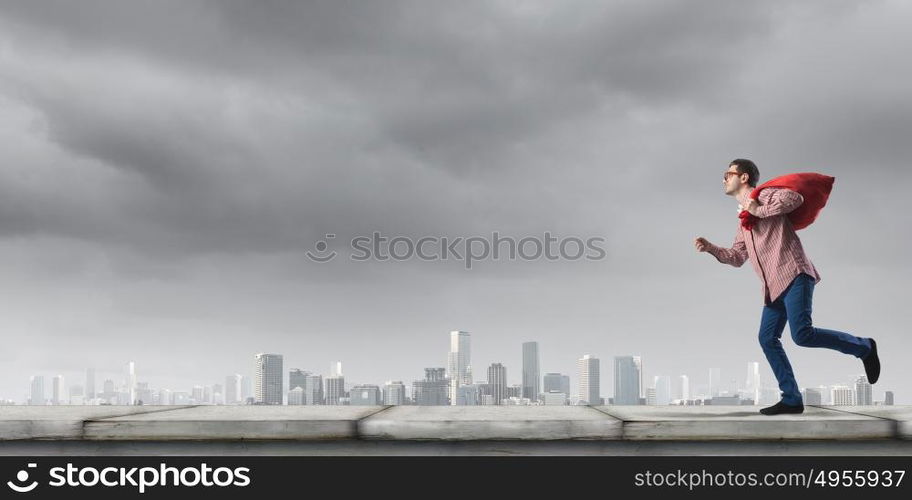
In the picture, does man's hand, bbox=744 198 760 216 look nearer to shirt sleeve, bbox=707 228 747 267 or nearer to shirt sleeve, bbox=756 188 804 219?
shirt sleeve, bbox=756 188 804 219

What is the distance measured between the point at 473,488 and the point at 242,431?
151cm

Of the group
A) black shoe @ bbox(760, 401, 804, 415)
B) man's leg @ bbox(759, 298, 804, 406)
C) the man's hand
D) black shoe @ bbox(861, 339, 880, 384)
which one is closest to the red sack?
the man's hand

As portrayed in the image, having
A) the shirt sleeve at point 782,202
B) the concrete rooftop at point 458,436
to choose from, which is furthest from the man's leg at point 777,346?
the concrete rooftop at point 458,436

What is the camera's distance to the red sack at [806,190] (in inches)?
227

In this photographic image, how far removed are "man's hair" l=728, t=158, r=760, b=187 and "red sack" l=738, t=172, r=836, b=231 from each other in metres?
→ 0.17

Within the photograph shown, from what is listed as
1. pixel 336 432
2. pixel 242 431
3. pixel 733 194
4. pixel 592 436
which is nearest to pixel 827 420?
pixel 592 436

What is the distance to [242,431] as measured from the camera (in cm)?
493

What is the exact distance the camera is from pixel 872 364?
237 inches

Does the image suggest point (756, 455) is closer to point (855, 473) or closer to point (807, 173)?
point (855, 473)

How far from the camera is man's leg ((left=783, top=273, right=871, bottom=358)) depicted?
18.8 feet

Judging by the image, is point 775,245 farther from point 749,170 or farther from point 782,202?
point 749,170

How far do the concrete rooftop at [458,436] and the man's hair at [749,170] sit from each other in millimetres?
1951

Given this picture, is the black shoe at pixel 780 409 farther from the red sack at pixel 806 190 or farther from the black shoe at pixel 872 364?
the red sack at pixel 806 190

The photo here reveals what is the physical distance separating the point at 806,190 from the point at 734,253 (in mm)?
816
